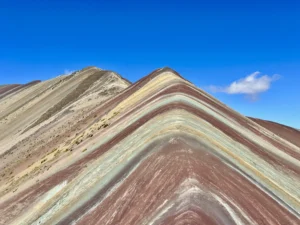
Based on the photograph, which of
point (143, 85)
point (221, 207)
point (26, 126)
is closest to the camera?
point (221, 207)

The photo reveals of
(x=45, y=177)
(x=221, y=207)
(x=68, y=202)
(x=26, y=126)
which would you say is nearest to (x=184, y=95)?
(x=45, y=177)

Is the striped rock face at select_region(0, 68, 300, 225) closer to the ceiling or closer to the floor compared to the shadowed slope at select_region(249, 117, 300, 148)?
closer to the floor

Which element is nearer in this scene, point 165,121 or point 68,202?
point 68,202

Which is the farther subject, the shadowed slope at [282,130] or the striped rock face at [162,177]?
the shadowed slope at [282,130]

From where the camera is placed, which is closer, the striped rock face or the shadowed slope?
the striped rock face

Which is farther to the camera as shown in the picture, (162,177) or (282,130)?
(282,130)

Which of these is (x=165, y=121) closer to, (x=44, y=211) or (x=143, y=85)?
(x=44, y=211)

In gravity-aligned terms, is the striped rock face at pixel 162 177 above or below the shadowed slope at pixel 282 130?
below

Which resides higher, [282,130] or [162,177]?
[282,130]
